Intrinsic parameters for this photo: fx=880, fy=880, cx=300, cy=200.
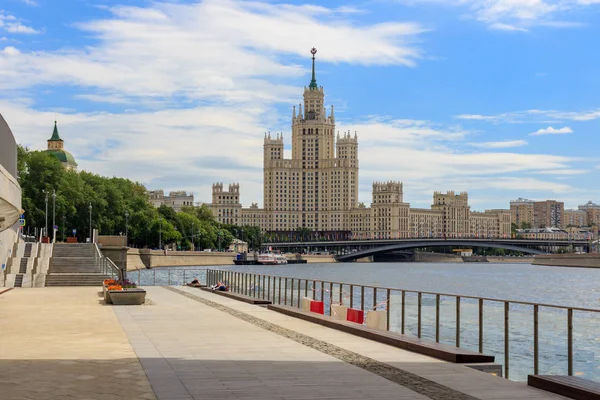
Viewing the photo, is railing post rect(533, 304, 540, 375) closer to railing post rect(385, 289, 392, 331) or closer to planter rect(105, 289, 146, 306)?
railing post rect(385, 289, 392, 331)

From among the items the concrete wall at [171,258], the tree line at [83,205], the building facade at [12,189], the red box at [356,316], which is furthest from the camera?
the concrete wall at [171,258]

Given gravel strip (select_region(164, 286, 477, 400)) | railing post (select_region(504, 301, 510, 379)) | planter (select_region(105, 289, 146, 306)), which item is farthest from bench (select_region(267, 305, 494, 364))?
planter (select_region(105, 289, 146, 306))

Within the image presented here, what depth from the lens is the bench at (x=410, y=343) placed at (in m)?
15.2

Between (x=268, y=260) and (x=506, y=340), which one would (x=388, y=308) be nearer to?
(x=506, y=340)

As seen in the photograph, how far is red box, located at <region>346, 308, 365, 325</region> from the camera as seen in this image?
23250mm

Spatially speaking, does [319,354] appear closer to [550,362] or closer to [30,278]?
[550,362]

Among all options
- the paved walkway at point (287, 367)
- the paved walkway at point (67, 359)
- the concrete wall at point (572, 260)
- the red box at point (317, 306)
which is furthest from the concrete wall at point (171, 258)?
the paved walkway at point (287, 367)

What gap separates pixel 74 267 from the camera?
6347 cm

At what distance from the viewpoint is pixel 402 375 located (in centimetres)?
1383

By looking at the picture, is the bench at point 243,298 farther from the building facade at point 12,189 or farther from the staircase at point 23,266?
the staircase at point 23,266

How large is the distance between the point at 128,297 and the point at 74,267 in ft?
109

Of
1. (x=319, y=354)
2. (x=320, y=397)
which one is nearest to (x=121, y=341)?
(x=319, y=354)

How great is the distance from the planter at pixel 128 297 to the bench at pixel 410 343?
31.7ft

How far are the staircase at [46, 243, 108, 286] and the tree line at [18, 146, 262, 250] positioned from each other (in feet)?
44.2
